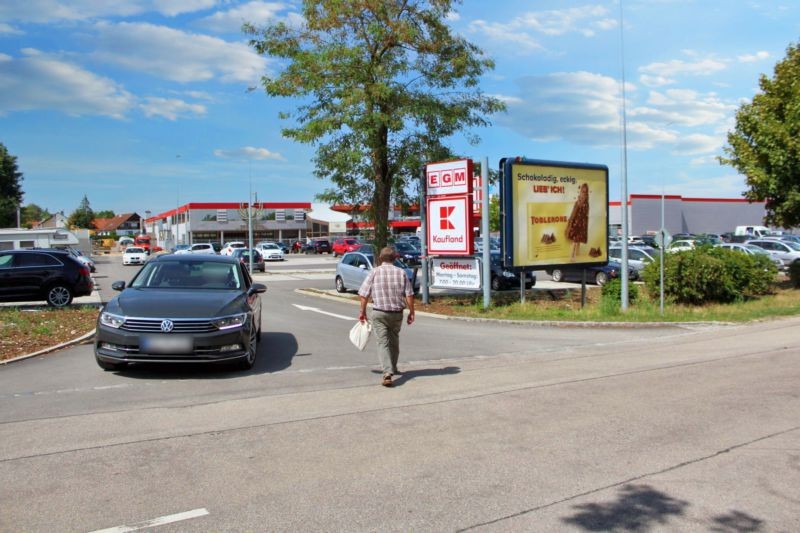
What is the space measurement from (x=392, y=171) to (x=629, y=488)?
661 inches

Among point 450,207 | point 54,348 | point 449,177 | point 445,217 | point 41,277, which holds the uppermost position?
point 449,177

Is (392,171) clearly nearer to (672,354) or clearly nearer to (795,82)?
(672,354)

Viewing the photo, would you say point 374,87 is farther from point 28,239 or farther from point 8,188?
point 8,188

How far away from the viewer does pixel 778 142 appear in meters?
21.2

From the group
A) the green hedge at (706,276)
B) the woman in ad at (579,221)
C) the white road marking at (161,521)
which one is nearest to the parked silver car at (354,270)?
the woman in ad at (579,221)

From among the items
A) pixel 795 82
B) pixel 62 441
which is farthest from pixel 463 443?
pixel 795 82

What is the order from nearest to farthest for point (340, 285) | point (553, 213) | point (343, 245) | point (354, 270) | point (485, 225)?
point (485, 225)
point (553, 213)
point (354, 270)
point (340, 285)
point (343, 245)

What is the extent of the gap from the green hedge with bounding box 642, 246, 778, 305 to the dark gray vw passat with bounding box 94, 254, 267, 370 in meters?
14.0

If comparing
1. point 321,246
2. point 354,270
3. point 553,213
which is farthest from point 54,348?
A: point 321,246

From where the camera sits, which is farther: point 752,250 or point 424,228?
point 752,250

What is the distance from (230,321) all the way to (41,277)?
1134 centimetres

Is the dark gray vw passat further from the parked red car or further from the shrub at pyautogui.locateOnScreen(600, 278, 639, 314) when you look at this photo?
the parked red car

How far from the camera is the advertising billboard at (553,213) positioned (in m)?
17.6

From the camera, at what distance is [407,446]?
18.2 ft
